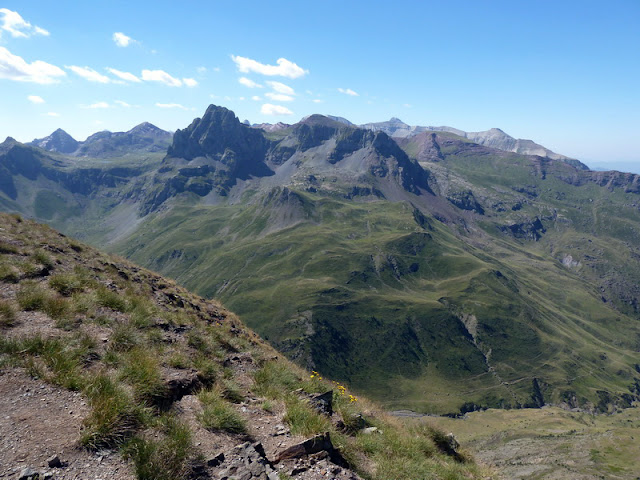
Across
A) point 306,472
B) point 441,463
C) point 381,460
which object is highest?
point 306,472

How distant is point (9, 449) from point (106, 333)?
7.70m

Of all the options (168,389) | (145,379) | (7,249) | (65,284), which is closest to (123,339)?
(168,389)

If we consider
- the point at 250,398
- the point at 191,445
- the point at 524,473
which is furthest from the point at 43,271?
the point at 524,473

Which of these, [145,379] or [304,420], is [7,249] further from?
[304,420]

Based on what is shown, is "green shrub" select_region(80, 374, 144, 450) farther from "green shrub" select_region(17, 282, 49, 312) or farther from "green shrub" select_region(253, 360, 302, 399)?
"green shrub" select_region(17, 282, 49, 312)

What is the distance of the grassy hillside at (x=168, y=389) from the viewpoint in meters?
9.89

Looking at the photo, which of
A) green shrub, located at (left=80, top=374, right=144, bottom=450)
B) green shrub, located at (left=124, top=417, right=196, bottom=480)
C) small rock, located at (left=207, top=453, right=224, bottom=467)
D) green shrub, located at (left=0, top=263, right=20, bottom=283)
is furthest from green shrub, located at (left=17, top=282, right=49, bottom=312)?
small rock, located at (left=207, top=453, right=224, bottom=467)

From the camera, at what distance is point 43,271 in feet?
71.5

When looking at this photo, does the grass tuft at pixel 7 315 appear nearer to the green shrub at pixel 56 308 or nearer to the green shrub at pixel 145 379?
the green shrub at pixel 56 308

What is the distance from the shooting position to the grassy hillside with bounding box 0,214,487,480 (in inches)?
389

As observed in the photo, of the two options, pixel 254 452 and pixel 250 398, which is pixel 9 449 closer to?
pixel 254 452

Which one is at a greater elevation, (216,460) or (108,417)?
(108,417)

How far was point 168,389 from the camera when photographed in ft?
42.0

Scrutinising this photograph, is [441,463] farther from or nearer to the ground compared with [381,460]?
nearer to the ground
